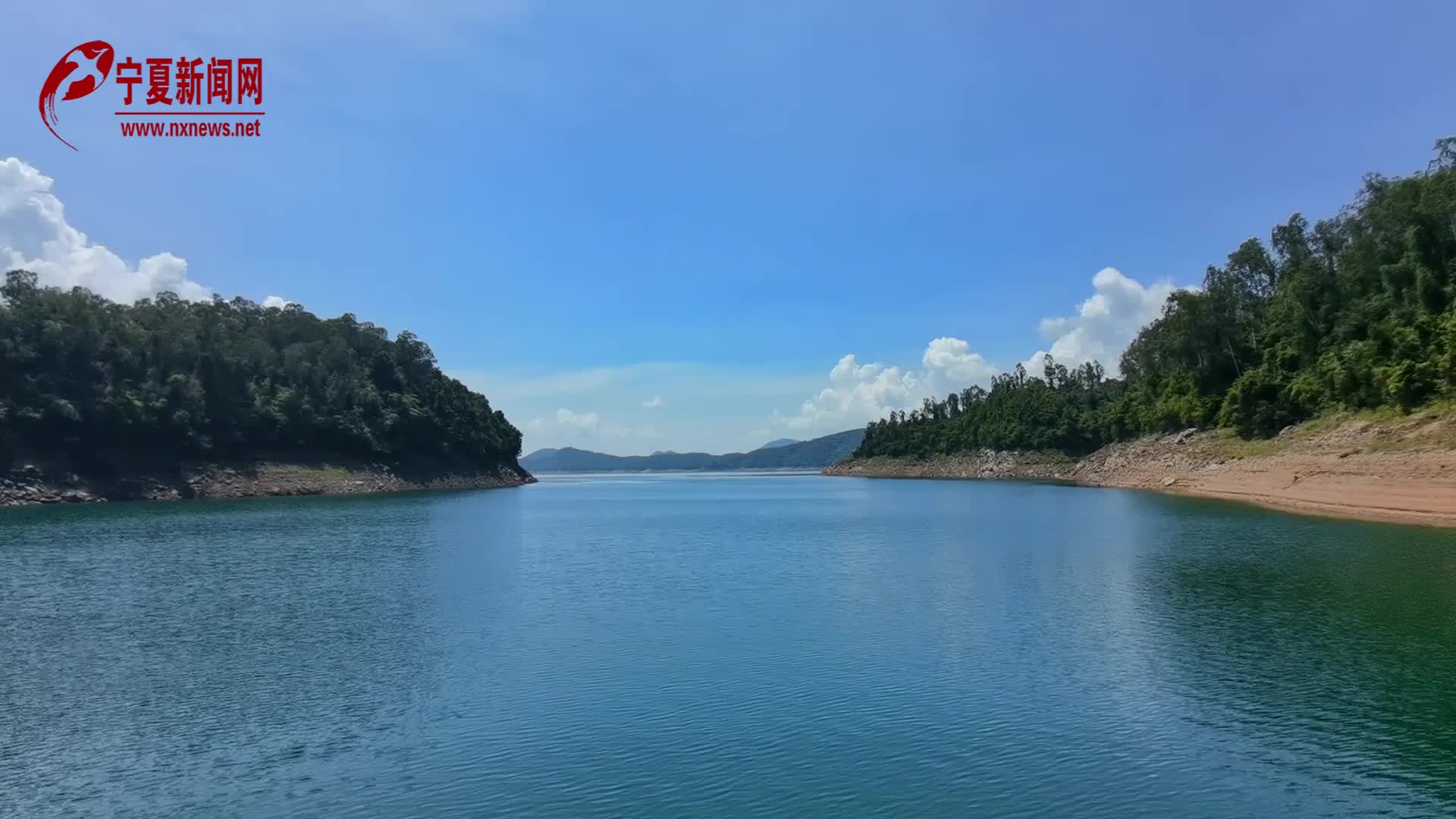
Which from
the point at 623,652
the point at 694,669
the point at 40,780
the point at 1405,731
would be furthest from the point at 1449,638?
the point at 40,780

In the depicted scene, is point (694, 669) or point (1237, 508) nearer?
point (694, 669)

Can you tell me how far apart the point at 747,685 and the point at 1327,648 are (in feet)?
36.0

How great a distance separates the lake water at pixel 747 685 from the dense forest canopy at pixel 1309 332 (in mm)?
28085

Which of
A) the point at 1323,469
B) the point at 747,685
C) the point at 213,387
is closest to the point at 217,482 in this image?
the point at 213,387

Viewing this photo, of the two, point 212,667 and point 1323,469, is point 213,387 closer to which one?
point 212,667

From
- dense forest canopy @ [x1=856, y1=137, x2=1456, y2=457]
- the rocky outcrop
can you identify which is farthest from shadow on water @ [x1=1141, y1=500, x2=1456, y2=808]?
the rocky outcrop

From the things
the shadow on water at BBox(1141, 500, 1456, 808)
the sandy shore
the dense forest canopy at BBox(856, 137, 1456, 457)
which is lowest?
the shadow on water at BBox(1141, 500, 1456, 808)

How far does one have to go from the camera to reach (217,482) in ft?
282

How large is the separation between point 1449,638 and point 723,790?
49.8 feet

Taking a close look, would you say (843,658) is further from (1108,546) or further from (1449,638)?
(1108,546)

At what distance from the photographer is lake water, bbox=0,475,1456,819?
1034 cm

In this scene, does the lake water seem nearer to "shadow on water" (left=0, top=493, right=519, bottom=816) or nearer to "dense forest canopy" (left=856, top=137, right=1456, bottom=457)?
"shadow on water" (left=0, top=493, right=519, bottom=816)

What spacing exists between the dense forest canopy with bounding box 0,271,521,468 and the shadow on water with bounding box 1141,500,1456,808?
286 feet

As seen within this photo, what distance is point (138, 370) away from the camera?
87125 millimetres
